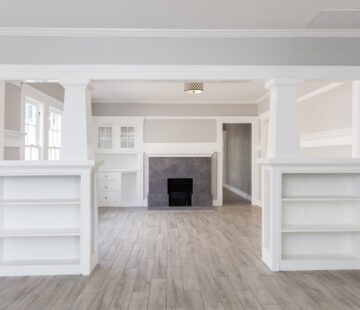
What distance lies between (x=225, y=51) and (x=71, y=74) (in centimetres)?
176

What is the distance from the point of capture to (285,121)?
3.80 meters

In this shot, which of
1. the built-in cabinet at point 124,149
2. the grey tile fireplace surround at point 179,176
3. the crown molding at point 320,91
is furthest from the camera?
the built-in cabinet at point 124,149

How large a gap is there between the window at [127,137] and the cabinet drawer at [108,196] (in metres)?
1.22

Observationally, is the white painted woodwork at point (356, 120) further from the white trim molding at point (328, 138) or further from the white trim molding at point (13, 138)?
the white trim molding at point (13, 138)

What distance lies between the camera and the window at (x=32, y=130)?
5.59 m

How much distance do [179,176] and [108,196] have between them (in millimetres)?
1853

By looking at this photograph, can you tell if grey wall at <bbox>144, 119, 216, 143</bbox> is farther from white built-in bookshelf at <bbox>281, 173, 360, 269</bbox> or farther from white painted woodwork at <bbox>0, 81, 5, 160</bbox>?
white built-in bookshelf at <bbox>281, 173, 360, 269</bbox>

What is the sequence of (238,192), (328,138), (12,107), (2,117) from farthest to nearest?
(238,192) < (328,138) < (12,107) < (2,117)

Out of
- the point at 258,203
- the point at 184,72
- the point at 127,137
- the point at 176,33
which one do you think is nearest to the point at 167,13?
the point at 176,33

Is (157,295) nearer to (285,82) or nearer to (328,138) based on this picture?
(285,82)

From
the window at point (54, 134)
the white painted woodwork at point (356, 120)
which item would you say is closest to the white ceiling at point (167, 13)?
the white painted woodwork at point (356, 120)

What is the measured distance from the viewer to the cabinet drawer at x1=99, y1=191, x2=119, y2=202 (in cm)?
835

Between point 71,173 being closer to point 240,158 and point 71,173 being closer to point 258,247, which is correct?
point 258,247

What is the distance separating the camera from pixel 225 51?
3.82 metres
